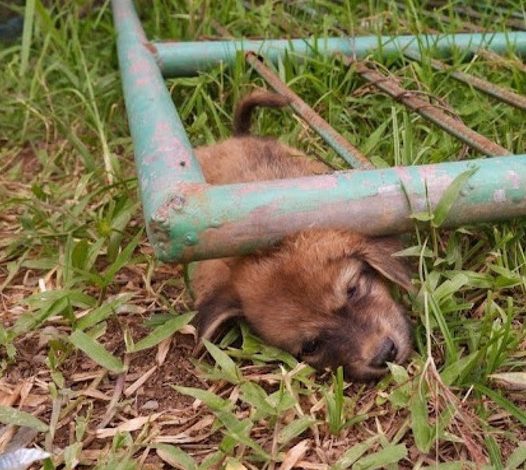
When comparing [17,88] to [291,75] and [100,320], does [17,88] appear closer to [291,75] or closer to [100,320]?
[291,75]

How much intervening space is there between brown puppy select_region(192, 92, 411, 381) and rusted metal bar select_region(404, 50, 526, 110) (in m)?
0.99

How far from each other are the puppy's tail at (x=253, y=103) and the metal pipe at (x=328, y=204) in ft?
3.71

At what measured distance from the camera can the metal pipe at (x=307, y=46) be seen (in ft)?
14.1

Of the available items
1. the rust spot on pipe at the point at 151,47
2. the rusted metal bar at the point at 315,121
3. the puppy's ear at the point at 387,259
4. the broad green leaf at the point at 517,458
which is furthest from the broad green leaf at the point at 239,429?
the rust spot on pipe at the point at 151,47

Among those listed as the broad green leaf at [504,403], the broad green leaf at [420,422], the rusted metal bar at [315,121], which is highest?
the rusted metal bar at [315,121]

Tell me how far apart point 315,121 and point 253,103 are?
35 centimetres

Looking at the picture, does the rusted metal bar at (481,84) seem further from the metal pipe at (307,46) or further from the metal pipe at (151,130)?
the metal pipe at (151,130)

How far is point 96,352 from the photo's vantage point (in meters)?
2.83

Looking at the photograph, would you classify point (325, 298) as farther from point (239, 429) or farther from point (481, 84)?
point (481, 84)

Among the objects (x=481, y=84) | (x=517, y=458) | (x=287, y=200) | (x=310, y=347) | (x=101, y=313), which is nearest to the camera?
(x=517, y=458)

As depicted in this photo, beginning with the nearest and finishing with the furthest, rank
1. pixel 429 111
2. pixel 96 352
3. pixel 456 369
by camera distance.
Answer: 1. pixel 456 369
2. pixel 96 352
3. pixel 429 111

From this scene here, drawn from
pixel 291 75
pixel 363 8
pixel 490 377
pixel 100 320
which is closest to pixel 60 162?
pixel 291 75

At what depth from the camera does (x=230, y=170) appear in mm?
3557

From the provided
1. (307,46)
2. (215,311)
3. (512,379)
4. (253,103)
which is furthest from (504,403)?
(307,46)
